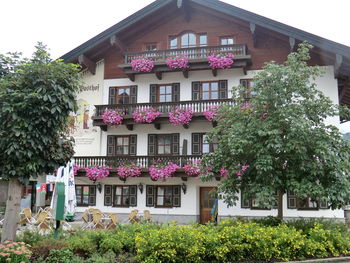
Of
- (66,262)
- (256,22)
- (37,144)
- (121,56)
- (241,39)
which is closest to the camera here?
(66,262)

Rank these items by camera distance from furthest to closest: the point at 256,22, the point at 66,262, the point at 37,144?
the point at 256,22 < the point at 37,144 < the point at 66,262

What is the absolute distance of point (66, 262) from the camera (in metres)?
9.11

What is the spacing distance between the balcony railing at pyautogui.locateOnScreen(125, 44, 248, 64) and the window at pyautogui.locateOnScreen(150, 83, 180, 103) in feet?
5.56

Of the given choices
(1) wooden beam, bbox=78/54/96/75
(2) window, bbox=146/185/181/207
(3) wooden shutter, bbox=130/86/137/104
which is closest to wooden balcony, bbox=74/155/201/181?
(2) window, bbox=146/185/181/207

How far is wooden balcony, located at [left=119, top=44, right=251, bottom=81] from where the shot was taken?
22.2 m

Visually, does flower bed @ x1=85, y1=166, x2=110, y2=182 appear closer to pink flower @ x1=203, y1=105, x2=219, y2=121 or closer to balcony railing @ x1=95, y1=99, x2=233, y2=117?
balcony railing @ x1=95, y1=99, x2=233, y2=117

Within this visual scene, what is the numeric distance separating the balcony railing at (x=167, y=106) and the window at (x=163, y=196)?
4488mm

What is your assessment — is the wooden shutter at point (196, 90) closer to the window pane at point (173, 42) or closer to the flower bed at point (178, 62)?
A: the flower bed at point (178, 62)

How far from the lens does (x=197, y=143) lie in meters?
22.9

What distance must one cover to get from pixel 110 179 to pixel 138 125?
12.1 ft

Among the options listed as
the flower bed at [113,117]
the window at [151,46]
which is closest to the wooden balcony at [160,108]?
the flower bed at [113,117]

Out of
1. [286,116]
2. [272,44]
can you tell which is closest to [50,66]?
[286,116]

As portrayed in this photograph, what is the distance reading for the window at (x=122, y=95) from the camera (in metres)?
24.6

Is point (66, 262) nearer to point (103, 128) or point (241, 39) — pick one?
point (103, 128)
